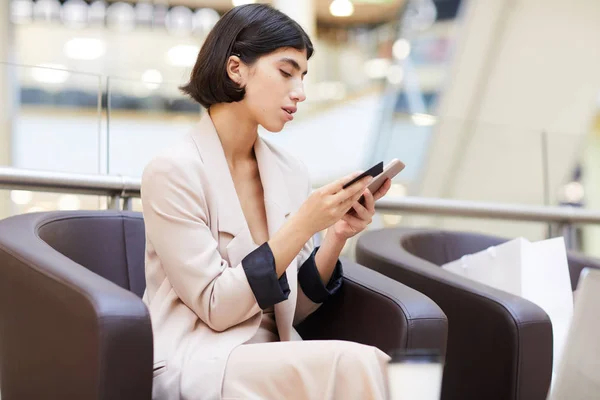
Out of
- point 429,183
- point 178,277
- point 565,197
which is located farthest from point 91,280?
point 565,197

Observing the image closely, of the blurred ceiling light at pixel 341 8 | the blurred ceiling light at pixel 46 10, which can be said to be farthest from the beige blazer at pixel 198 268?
the blurred ceiling light at pixel 341 8

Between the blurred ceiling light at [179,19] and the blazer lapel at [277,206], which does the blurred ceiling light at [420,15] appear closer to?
the blurred ceiling light at [179,19]

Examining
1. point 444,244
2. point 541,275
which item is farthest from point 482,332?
point 444,244

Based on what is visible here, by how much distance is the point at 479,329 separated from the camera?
2.16 meters

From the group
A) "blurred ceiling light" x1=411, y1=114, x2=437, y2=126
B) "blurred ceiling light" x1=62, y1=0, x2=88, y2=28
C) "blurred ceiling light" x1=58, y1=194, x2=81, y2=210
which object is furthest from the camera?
"blurred ceiling light" x1=62, y1=0, x2=88, y2=28

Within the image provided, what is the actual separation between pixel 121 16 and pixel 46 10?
0.86 m

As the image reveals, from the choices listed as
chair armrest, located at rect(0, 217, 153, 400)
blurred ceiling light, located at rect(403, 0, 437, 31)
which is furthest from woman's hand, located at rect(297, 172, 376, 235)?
blurred ceiling light, located at rect(403, 0, 437, 31)

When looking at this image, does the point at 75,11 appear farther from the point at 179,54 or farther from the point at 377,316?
the point at 377,316

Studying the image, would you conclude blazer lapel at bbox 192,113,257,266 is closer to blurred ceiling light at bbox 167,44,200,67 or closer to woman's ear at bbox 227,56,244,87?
woman's ear at bbox 227,56,244,87

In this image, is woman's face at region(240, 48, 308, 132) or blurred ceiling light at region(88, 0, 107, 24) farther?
A: blurred ceiling light at region(88, 0, 107, 24)

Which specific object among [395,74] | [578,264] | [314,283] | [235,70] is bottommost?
[578,264]

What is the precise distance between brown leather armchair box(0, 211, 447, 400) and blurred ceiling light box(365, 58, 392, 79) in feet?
29.4

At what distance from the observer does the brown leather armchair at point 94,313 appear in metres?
1.43

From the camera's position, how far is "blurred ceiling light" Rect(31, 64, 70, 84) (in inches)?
101
